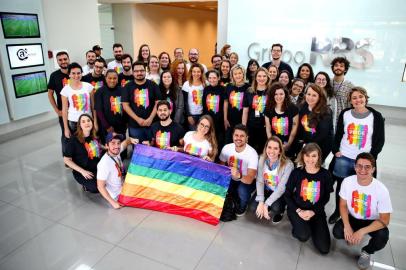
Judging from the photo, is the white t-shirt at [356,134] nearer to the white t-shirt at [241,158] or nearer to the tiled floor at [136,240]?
the tiled floor at [136,240]

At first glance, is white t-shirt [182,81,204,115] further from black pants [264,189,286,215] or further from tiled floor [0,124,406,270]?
black pants [264,189,286,215]

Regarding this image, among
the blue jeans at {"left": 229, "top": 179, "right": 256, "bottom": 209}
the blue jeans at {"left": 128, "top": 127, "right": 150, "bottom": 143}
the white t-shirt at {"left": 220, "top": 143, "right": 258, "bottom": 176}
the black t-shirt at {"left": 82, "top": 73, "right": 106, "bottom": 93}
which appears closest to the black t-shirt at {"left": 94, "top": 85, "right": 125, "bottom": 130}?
the blue jeans at {"left": 128, "top": 127, "right": 150, "bottom": 143}

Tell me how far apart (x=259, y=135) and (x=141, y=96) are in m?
1.58

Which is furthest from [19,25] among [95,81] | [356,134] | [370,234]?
[370,234]

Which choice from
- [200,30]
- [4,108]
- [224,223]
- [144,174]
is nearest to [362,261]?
[224,223]

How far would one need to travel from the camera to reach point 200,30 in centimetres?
1597

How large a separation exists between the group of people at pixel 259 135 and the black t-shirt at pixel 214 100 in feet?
0.04

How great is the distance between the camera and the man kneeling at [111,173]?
316 cm

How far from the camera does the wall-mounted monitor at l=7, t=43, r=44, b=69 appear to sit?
17.2ft

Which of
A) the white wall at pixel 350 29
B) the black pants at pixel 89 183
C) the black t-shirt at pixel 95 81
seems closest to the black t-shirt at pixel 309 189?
the black pants at pixel 89 183

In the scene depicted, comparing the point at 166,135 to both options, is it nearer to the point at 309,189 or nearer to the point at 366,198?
the point at 309,189

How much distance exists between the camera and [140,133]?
12.8 feet

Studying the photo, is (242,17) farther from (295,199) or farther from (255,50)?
(295,199)

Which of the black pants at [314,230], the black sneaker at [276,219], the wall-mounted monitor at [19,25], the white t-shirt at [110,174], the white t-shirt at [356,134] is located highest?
the wall-mounted monitor at [19,25]
